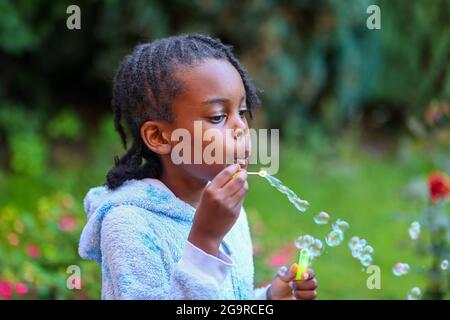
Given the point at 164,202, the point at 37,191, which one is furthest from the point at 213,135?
the point at 37,191

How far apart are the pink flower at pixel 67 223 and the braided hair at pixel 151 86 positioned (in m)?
1.74

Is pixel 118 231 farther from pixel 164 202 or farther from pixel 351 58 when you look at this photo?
pixel 351 58

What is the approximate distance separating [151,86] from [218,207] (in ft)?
1.37

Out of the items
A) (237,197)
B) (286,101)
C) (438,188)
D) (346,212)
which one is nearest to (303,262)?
(237,197)

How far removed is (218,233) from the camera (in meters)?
1.83

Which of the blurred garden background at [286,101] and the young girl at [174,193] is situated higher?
the blurred garden background at [286,101]

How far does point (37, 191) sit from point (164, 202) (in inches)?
145

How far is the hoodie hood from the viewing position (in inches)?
78.8

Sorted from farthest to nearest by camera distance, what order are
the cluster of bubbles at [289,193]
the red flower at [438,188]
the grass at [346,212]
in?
the grass at [346,212] → the red flower at [438,188] → the cluster of bubbles at [289,193]

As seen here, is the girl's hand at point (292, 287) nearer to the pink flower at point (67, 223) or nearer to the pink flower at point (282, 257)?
the pink flower at point (282, 257)

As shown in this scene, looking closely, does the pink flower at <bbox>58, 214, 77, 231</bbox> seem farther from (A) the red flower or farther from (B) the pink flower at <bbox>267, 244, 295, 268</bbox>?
(A) the red flower

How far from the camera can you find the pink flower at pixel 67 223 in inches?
152

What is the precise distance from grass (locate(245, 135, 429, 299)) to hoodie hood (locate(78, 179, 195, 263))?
148 centimetres

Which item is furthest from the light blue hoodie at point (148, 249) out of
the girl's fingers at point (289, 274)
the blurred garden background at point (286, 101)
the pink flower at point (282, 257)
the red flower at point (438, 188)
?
the blurred garden background at point (286, 101)
